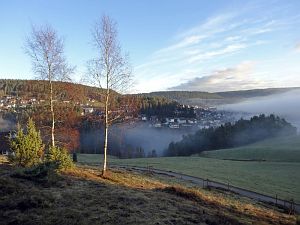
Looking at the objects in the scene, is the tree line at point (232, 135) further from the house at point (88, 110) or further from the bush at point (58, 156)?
the bush at point (58, 156)

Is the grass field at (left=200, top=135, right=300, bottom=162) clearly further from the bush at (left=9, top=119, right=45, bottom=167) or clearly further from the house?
the bush at (left=9, top=119, right=45, bottom=167)

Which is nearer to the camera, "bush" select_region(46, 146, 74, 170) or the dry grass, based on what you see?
the dry grass

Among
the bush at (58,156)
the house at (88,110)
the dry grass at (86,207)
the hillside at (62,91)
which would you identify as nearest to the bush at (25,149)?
the bush at (58,156)

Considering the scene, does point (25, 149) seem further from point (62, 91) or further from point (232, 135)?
point (232, 135)

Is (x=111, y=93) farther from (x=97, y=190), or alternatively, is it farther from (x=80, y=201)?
(x=80, y=201)

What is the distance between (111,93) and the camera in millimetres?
28812

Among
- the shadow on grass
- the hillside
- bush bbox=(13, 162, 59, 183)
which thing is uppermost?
the hillside

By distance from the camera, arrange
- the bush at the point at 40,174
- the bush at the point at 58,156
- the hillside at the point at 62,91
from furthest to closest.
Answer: the hillside at the point at 62,91, the bush at the point at 58,156, the bush at the point at 40,174

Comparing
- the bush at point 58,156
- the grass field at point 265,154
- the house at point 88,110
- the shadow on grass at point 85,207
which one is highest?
the house at point 88,110

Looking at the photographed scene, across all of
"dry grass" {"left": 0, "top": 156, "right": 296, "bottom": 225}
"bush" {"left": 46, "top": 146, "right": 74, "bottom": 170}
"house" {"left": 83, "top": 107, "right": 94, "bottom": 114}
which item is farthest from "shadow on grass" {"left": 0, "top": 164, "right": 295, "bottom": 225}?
"house" {"left": 83, "top": 107, "right": 94, "bottom": 114}

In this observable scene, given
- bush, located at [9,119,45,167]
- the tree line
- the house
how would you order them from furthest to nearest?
the tree line → the house → bush, located at [9,119,45,167]

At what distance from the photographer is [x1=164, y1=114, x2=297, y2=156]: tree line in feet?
454

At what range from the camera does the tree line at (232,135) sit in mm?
138250

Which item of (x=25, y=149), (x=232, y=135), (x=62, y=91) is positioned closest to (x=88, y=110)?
(x=62, y=91)
